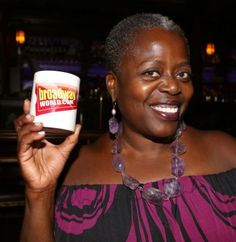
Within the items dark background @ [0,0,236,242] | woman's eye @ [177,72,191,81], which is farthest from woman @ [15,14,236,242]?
dark background @ [0,0,236,242]

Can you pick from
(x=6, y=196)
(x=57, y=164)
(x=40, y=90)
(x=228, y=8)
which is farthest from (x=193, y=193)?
(x=228, y=8)

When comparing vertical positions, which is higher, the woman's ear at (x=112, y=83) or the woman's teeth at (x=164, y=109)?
the woman's ear at (x=112, y=83)

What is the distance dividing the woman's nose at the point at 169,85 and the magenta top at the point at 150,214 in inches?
14.3

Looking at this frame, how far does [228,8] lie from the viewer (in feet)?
25.1

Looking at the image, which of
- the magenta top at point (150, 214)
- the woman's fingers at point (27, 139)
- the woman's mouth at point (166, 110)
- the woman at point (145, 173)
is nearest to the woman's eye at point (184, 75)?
the woman at point (145, 173)

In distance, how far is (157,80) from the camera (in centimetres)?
137

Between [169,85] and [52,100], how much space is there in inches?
17.5

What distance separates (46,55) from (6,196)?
6.87 meters

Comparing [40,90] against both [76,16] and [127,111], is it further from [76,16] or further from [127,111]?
[76,16]

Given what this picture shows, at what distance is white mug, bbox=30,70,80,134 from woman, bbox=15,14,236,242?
0.09m

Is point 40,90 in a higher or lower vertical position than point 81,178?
higher

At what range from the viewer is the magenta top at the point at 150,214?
4.46 ft

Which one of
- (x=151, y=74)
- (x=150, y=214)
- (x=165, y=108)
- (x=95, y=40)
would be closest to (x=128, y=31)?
(x=151, y=74)

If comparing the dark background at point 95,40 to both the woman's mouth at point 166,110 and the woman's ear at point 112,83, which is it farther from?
the woman's mouth at point 166,110
